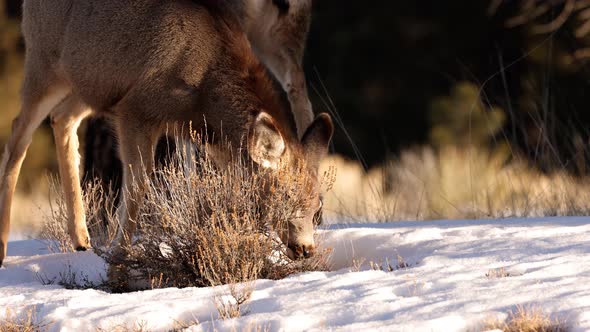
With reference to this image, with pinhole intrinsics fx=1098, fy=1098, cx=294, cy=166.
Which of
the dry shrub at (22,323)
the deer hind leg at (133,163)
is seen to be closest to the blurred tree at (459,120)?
the deer hind leg at (133,163)

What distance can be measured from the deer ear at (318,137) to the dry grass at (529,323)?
8.99ft

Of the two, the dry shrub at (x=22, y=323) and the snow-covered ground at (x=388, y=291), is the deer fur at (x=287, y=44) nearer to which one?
the snow-covered ground at (x=388, y=291)

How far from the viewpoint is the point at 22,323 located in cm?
620

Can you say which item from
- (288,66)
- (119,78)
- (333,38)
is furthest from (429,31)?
(119,78)

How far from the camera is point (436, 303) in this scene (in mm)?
6004

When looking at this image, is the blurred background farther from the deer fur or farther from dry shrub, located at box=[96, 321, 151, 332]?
dry shrub, located at box=[96, 321, 151, 332]

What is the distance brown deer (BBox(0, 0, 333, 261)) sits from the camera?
788 cm

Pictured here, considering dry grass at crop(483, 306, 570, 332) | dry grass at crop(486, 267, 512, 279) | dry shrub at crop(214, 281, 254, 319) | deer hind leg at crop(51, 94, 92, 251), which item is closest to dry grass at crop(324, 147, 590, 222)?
deer hind leg at crop(51, 94, 92, 251)

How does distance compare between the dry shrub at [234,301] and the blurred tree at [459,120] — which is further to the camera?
the blurred tree at [459,120]

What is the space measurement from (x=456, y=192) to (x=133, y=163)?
25.7 feet

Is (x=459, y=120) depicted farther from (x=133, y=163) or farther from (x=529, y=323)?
(x=529, y=323)

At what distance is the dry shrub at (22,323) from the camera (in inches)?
239

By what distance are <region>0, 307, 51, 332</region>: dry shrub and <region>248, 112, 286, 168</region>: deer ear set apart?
200cm

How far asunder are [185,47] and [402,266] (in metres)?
2.29
